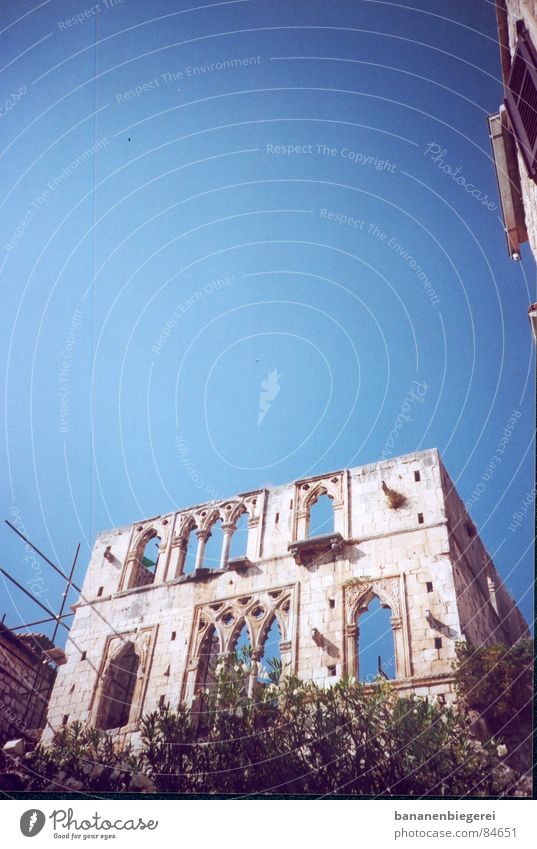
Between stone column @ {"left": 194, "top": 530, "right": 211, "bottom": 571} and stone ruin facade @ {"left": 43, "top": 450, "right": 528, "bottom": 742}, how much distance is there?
29mm

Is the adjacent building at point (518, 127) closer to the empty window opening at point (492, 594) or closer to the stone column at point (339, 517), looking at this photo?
the stone column at point (339, 517)

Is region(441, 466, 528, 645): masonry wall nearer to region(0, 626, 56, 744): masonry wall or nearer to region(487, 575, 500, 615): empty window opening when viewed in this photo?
region(487, 575, 500, 615): empty window opening

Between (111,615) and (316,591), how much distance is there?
211 inches

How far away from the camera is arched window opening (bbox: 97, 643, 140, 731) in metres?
14.6

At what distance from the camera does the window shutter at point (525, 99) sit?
7645 millimetres

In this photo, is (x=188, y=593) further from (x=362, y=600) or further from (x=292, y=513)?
(x=362, y=600)

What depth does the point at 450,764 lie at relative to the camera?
9969 millimetres

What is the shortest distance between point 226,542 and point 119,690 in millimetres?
4292

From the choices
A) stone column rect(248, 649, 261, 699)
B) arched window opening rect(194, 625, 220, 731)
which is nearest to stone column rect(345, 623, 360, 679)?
stone column rect(248, 649, 261, 699)

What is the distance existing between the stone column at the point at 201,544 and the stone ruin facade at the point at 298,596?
29 mm

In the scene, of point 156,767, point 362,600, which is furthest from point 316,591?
point 156,767

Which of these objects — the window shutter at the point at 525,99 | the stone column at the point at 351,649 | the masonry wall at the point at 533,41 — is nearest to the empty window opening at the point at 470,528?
the stone column at the point at 351,649

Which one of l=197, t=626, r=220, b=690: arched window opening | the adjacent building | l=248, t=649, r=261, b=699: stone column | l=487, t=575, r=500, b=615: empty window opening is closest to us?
the adjacent building
